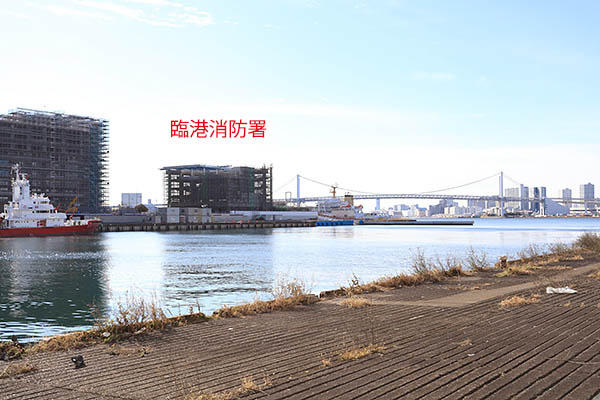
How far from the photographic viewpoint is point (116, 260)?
46562mm

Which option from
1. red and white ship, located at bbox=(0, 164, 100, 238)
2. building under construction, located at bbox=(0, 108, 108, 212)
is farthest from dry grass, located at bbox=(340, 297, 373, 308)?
building under construction, located at bbox=(0, 108, 108, 212)

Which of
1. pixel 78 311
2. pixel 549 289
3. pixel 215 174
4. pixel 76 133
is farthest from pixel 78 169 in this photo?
pixel 549 289

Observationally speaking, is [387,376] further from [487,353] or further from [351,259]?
[351,259]

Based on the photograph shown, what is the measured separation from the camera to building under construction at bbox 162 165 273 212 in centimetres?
17000

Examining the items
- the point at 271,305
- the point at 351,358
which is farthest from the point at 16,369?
the point at 271,305

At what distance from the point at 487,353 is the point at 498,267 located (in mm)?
17360

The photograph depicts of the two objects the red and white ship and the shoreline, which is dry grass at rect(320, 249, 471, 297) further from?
the red and white ship

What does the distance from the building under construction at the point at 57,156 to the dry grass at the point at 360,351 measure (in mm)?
124212

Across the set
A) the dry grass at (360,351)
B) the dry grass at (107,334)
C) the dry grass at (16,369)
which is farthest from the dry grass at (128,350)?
the dry grass at (360,351)

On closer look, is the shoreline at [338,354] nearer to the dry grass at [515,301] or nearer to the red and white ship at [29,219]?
the dry grass at [515,301]

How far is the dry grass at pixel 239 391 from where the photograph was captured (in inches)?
260

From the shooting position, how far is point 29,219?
293ft

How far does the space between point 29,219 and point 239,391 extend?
3655 inches

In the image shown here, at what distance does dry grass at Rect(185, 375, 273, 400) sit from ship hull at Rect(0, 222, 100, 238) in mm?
88872
